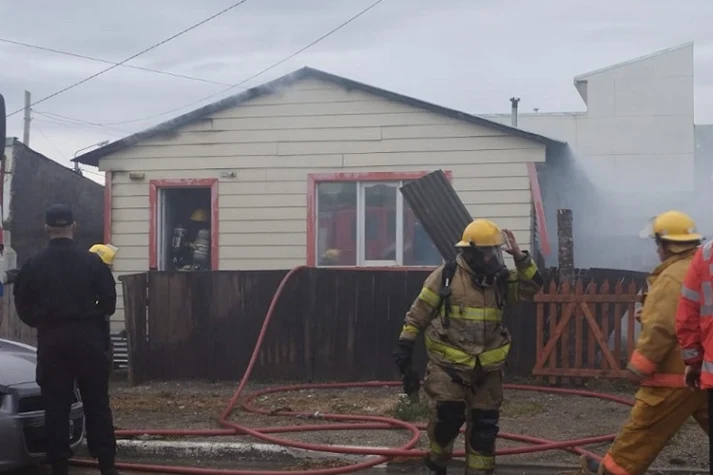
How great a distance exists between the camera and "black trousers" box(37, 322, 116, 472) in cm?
611

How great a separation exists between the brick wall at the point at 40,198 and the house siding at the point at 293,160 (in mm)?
4757

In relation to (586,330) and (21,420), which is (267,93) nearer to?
(586,330)

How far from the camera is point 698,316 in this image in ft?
16.2

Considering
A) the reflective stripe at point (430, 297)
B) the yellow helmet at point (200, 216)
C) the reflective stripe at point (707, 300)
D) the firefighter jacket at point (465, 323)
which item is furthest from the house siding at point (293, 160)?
the reflective stripe at point (707, 300)

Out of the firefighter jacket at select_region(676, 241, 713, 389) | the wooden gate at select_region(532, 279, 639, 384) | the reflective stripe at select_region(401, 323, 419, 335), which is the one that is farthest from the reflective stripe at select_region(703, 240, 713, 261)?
the wooden gate at select_region(532, 279, 639, 384)

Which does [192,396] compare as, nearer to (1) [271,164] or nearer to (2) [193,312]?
(2) [193,312]

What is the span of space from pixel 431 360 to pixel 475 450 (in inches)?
24.6

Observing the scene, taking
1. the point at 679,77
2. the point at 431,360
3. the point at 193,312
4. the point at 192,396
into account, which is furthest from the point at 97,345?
the point at 679,77

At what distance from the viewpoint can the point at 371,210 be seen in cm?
1310

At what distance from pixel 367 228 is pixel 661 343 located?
7.98 meters

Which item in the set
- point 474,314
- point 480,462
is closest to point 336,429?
point 480,462

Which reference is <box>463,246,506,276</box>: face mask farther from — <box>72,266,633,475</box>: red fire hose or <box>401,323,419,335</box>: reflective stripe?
<box>72,266,633,475</box>: red fire hose

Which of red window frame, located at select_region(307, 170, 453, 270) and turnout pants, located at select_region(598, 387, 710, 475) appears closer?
turnout pants, located at select_region(598, 387, 710, 475)

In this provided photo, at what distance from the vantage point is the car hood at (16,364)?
639 cm
